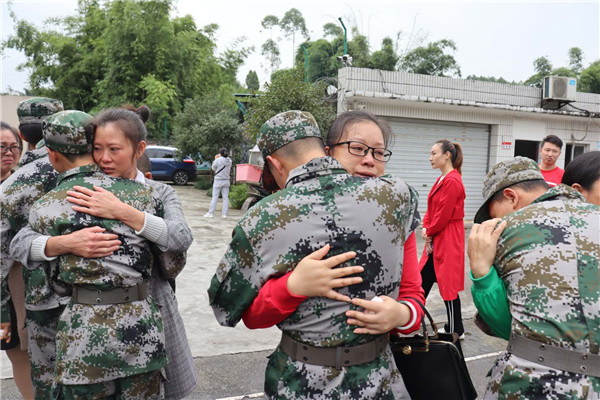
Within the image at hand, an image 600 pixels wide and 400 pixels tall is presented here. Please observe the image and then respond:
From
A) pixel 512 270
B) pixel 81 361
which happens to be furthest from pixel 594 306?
pixel 81 361

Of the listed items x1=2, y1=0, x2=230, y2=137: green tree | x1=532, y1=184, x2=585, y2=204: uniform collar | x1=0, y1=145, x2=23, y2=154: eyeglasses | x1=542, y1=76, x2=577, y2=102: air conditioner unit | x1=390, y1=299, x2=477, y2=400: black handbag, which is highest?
x1=2, y1=0, x2=230, y2=137: green tree

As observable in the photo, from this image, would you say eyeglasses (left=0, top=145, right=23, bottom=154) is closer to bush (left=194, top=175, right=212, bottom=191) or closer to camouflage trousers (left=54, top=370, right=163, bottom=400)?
camouflage trousers (left=54, top=370, right=163, bottom=400)

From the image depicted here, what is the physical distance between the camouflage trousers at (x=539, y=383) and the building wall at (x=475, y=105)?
9865mm

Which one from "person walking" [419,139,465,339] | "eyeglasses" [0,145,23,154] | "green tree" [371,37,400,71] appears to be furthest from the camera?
"green tree" [371,37,400,71]

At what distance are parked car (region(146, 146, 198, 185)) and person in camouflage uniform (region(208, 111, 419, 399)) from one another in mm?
16971

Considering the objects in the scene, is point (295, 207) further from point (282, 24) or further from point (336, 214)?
point (282, 24)

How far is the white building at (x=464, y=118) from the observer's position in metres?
11.7

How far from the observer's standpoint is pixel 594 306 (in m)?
1.45

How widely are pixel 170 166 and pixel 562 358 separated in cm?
1804

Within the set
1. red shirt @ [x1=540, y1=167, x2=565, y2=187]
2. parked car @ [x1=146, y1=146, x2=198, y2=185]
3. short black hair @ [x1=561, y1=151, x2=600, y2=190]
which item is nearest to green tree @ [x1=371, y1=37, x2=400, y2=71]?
parked car @ [x1=146, y1=146, x2=198, y2=185]

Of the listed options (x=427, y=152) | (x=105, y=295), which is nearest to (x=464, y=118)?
(x=427, y=152)

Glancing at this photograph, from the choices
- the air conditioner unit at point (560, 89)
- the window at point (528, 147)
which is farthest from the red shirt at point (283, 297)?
the air conditioner unit at point (560, 89)

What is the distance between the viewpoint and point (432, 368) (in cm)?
175

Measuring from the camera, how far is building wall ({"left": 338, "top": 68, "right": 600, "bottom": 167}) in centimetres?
1153
